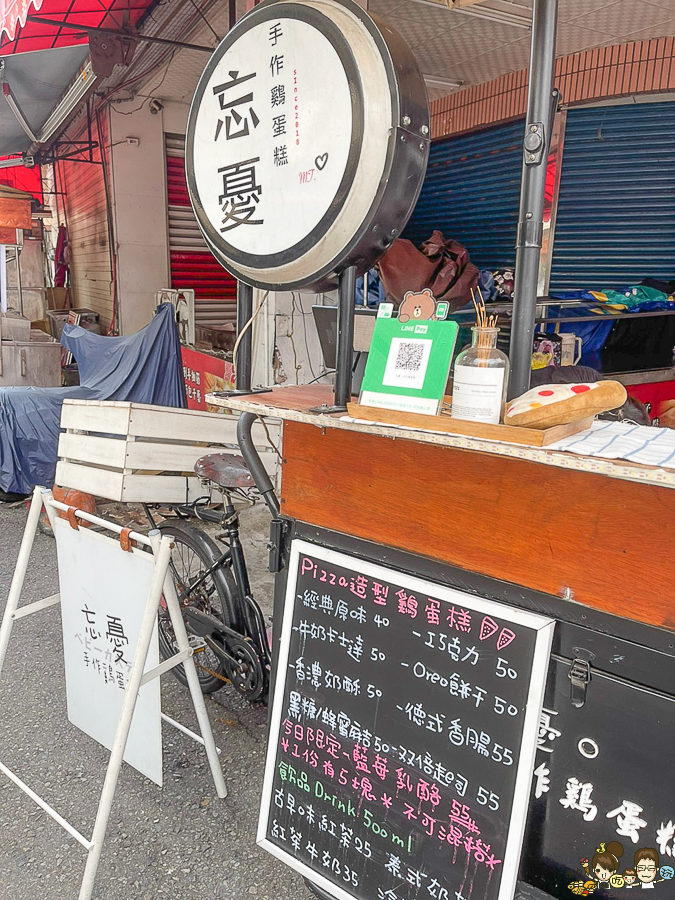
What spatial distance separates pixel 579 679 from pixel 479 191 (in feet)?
24.0

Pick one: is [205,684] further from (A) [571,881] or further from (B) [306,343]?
(B) [306,343]

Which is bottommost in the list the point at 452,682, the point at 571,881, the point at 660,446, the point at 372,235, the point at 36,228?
the point at 571,881

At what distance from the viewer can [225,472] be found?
2.97 m

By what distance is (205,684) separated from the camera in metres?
3.39

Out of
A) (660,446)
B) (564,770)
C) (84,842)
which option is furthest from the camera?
(84,842)

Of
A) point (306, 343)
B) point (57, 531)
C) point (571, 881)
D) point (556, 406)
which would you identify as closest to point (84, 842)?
point (57, 531)

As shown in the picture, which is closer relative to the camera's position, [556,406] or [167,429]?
[556,406]

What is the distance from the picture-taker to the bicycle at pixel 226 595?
3.02 m

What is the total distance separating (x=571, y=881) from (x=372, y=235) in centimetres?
172

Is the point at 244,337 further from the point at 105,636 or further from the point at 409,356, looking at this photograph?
the point at 105,636

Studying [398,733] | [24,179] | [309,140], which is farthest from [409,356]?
[24,179]

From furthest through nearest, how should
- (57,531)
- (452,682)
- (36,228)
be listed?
1. (36,228)
2. (57,531)
3. (452,682)

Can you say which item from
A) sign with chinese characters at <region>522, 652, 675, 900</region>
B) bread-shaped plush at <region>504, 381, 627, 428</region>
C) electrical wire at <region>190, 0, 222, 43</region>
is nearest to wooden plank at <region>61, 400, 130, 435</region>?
bread-shaped plush at <region>504, 381, 627, 428</region>

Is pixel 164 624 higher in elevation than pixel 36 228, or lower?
lower
